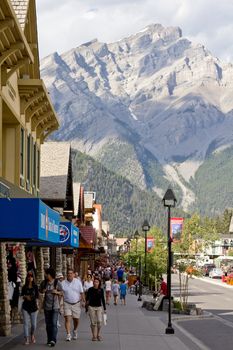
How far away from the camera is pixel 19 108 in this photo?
27.3 meters

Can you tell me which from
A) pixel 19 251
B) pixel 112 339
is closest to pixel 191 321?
pixel 19 251

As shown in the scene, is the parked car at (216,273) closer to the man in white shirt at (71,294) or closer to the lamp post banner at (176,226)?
the lamp post banner at (176,226)

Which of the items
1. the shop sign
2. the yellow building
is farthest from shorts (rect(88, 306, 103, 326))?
the shop sign

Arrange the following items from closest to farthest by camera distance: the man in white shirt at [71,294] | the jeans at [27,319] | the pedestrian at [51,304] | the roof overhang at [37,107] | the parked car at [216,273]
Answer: the jeans at [27,319]
the pedestrian at [51,304]
the man in white shirt at [71,294]
the roof overhang at [37,107]
the parked car at [216,273]

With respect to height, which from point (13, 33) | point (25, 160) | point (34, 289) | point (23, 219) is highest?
point (13, 33)

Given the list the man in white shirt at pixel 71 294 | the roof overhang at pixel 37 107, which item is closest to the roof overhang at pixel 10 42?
the roof overhang at pixel 37 107

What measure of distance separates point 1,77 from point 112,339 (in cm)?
771

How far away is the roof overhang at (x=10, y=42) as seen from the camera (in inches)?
736

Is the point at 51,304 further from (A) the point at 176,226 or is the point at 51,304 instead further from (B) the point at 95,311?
(A) the point at 176,226

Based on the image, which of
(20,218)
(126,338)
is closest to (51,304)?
(126,338)

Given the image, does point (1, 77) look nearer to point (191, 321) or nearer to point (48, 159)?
point (191, 321)

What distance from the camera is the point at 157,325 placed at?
31.2 metres

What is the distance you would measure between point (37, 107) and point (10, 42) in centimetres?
871

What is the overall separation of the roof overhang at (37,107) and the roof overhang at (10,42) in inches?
125
